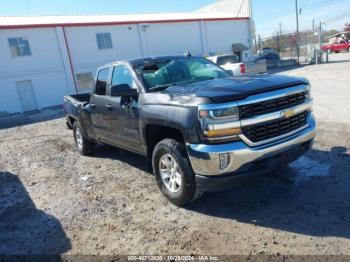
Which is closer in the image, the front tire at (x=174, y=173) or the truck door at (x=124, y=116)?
the front tire at (x=174, y=173)

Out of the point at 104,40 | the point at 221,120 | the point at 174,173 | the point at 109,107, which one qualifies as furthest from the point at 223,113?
the point at 104,40

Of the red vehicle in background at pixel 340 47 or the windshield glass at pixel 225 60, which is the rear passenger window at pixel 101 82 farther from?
the red vehicle in background at pixel 340 47

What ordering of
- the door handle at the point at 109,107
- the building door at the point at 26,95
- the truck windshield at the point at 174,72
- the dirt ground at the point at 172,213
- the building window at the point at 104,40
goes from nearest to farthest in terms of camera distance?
the dirt ground at the point at 172,213 → the truck windshield at the point at 174,72 → the door handle at the point at 109,107 → the building door at the point at 26,95 → the building window at the point at 104,40

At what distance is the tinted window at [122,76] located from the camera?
476cm

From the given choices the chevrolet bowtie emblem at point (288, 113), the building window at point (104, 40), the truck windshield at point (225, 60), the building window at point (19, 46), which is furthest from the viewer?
the building window at point (104, 40)

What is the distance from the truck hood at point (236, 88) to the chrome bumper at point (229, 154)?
1.68 feet

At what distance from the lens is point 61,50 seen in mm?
21922

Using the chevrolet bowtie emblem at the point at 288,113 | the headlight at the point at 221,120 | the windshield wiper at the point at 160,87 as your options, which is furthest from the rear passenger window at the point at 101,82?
the chevrolet bowtie emblem at the point at 288,113

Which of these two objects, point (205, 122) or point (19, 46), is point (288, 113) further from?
point (19, 46)

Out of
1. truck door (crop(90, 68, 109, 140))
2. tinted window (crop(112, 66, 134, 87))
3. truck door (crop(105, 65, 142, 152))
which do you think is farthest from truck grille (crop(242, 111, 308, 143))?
truck door (crop(90, 68, 109, 140))

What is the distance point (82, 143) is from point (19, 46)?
1694 cm

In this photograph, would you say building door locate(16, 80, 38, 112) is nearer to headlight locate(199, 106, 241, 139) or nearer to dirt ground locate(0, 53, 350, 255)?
dirt ground locate(0, 53, 350, 255)

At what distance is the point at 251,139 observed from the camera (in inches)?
135

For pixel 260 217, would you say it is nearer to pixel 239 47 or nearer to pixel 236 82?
pixel 236 82
